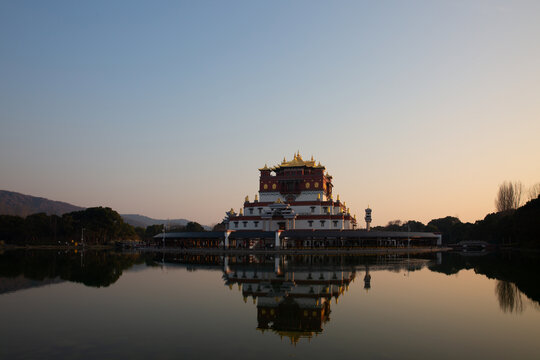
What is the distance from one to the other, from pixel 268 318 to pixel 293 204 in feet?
222

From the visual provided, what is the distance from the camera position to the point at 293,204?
87125mm

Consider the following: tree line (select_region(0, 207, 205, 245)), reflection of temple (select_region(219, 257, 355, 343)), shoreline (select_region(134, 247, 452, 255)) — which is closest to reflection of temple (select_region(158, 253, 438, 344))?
reflection of temple (select_region(219, 257, 355, 343))

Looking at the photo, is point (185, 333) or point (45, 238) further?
point (45, 238)

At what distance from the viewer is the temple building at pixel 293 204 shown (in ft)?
273

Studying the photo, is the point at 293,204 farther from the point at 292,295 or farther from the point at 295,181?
the point at 292,295

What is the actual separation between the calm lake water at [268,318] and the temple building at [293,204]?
159 ft

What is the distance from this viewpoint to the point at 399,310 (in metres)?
22.1

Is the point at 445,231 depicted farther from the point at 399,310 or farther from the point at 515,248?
the point at 399,310

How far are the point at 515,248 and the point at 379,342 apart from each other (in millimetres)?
95883

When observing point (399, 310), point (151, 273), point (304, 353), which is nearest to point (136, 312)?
point (304, 353)

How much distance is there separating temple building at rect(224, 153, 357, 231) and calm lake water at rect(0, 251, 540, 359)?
48.6 meters

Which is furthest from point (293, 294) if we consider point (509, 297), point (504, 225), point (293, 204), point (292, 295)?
point (504, 225)

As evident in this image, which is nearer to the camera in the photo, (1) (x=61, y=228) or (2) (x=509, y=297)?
(2) (x=509, y=297)

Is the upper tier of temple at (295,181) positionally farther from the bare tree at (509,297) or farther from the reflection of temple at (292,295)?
the bare tree at (509,297)
